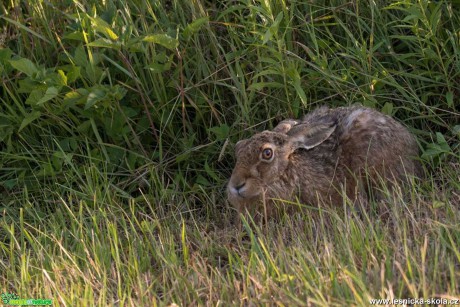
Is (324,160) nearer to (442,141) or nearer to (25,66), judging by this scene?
(442,141)

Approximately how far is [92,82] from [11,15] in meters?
0.83

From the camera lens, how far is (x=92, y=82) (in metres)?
5.74

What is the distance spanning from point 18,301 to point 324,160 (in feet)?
6.62

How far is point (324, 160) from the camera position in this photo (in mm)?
5402

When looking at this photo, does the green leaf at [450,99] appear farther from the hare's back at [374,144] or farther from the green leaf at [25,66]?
the green leaf at [25,66]

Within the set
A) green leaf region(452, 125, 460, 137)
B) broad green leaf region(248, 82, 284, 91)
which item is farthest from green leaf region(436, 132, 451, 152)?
broad green leaf region(248, 82, 284, 91)

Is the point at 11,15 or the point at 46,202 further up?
the point at 11,15

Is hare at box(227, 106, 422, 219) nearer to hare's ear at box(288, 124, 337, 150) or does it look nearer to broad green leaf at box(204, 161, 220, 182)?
hare's ear at box(288, 124, 337, 150)

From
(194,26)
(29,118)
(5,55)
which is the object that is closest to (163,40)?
(194,26)

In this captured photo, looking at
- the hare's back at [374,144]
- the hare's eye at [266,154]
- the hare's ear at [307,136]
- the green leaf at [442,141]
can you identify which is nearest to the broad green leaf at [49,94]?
the hare's eye at [266,154]

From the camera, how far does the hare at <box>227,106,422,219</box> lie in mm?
5145

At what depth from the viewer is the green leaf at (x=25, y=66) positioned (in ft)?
18.2

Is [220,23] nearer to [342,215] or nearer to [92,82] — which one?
[92,82]

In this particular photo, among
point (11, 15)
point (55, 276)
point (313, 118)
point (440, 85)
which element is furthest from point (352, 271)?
point (11, 15)
